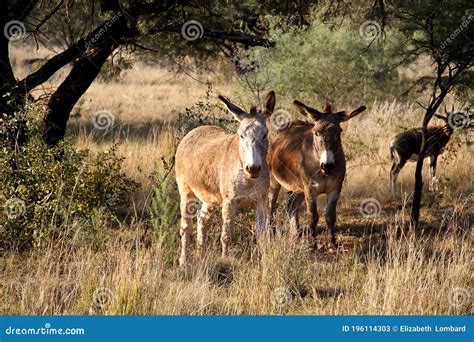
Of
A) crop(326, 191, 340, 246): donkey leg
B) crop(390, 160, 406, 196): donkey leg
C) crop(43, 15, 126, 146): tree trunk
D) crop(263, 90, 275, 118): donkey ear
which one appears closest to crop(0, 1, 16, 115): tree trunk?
crop(43, 15, 126, 146): tree trunk

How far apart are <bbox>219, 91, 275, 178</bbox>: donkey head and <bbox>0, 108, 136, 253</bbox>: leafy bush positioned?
1700 millimetres

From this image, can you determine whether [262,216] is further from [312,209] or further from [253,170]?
[312,209]

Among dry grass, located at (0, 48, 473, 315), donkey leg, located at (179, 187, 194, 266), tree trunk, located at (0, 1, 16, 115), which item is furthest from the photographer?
tree trunk, located at (0, 1, 16, 115)

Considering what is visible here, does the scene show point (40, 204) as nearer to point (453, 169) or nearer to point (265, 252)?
point (265, 252)

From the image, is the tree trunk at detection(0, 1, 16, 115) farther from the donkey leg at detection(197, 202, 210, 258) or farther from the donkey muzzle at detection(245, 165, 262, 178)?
the donkey muzzle at detection(245, 165, 262, 178)

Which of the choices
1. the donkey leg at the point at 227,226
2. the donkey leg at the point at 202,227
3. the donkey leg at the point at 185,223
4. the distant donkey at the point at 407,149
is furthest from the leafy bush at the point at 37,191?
the distant donkey at the point at 407,149

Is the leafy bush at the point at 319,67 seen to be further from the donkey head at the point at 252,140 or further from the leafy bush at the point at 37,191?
the donkey head at the point at 252,140

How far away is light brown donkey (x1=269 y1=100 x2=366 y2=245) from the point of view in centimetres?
964

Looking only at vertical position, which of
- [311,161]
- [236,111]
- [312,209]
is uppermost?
[236,111]

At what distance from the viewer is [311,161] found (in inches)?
400

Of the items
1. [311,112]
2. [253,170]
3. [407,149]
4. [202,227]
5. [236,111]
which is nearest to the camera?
[253,170]

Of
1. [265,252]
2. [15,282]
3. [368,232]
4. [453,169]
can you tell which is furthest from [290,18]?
[15,282]

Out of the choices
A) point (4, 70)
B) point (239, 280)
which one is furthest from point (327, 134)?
point (4, 70)

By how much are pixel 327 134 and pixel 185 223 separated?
2.22 meters
